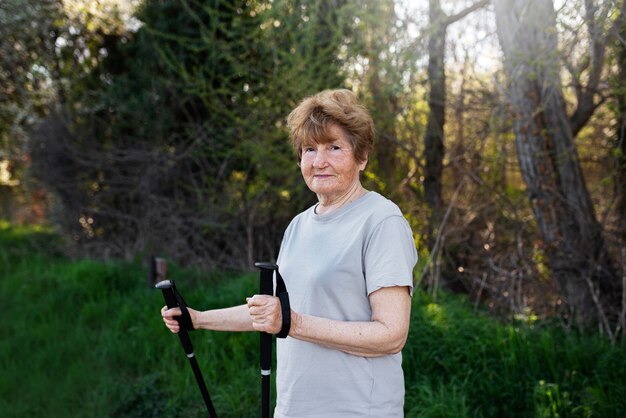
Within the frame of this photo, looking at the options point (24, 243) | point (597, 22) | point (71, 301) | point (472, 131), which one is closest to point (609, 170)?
point (472, 131)

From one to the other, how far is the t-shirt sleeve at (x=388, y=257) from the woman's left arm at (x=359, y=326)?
34 millimetres

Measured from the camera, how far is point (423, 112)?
6.92 m

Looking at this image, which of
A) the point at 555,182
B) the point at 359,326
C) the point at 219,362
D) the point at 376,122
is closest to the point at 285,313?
the point at 359,326

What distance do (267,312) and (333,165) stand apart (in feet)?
1.90

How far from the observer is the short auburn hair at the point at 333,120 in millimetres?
2227

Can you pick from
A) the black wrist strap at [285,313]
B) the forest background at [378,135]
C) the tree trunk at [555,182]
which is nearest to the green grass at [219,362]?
the forest background at [378,135]

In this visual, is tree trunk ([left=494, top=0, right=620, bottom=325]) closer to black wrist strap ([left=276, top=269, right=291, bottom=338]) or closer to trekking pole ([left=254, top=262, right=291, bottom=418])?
trekking pole ([left=254, top=262, right=291, bottom=418])

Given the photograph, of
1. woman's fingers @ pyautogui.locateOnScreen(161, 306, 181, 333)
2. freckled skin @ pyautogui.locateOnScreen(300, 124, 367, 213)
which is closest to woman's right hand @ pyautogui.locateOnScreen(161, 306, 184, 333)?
woman's fingers @ pyautogui.locateOnScreen(161, 306, 181, 333)

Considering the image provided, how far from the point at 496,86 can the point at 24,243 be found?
8.65 m

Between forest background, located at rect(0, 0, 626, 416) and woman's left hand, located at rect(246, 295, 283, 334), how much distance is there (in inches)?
97.5

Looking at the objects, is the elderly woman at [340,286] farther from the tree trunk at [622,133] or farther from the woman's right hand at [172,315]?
the tree trunk at [622,133]

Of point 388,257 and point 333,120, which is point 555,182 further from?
point 388,257

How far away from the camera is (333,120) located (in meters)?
2.23

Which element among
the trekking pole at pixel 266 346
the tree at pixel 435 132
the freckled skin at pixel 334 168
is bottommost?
the trekking pole at pixel 266 346
